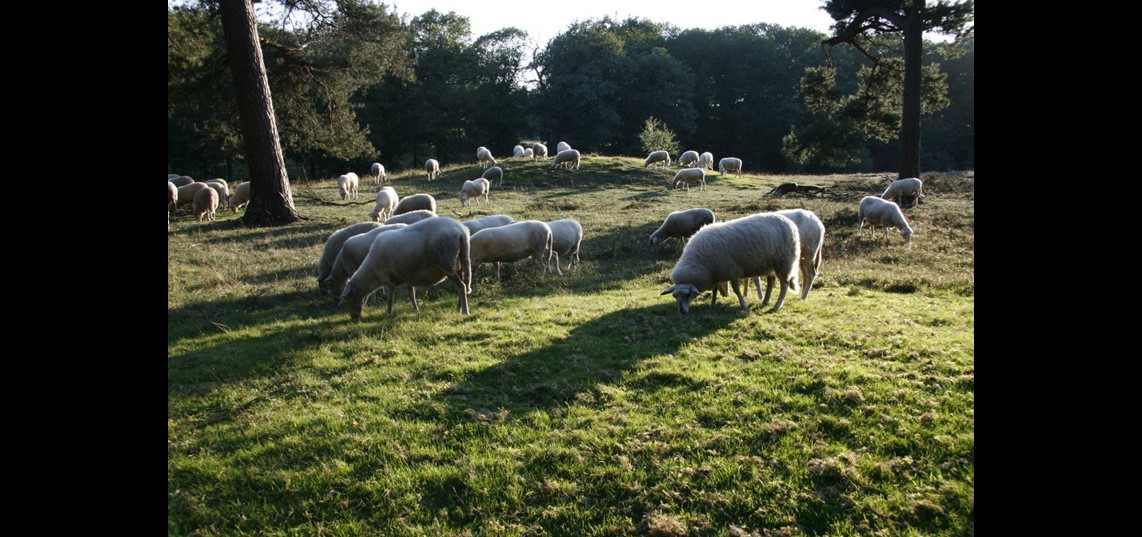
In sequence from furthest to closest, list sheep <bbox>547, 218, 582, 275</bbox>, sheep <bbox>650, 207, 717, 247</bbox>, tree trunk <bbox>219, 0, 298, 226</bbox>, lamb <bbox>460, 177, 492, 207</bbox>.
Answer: lamb <bbox>460, 177, 492, 207</bbox> → tree trunk <bbox>219, 0, 298, 226</bbox> → sheep <bbox>650, 207, 717, 247</bbox> → sheep <bbox>547, 218, 582, 275</bbox>

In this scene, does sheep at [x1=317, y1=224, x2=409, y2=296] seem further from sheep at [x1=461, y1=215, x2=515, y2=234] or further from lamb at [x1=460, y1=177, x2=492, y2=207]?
lamb at [x1=460, y1=177, x2=492, y2=207]

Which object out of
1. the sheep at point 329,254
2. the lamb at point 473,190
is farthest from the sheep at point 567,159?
the sheep at point 329,254

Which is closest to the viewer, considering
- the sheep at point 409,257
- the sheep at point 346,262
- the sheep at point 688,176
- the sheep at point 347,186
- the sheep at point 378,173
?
the sheep at point 409,257

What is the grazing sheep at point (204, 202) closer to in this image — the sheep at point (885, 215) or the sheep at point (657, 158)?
the sheep at point (885, 215)

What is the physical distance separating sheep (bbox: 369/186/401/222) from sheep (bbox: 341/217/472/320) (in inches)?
361

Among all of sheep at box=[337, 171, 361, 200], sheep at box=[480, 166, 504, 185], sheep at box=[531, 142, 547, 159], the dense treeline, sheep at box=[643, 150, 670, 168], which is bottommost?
sheep at box=[337, 171, 361, 200]

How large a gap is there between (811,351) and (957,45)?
64.4 ft

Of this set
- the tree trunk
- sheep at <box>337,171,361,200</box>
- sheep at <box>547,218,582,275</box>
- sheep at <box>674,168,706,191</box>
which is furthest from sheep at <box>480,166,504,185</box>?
sheep at <box>547,218,582,275</box>

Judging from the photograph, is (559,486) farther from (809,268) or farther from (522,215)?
(522,215)

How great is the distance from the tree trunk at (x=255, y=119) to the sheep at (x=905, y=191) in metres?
18.1

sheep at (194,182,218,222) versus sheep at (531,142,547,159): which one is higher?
sheep at (531,142,547,159)

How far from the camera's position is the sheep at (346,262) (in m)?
9.82

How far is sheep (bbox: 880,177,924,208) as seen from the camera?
64.0 ft
